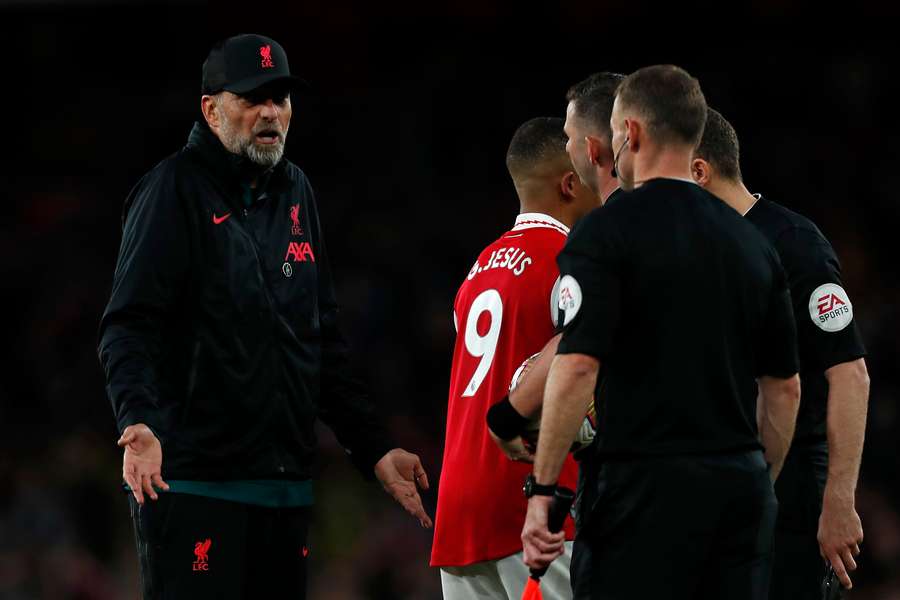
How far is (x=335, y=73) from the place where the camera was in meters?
15.5

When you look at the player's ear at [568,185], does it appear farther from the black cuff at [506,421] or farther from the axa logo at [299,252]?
the black cuff at [506,421]

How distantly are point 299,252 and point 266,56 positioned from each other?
2.07ft

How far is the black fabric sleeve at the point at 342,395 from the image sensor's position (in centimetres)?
468

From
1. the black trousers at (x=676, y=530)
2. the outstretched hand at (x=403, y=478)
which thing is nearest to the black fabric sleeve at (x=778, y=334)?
the black trousers at (x=676, y=530)

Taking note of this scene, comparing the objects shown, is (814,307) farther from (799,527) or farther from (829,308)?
(799,527)

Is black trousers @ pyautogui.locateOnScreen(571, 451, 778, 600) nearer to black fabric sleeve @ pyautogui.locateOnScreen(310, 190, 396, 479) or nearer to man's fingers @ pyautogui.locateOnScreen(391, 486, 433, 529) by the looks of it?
man's fingers @ pyautogui.locateOnScreen(391, 486, 433, 529)

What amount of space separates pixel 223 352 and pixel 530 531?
3.93ft

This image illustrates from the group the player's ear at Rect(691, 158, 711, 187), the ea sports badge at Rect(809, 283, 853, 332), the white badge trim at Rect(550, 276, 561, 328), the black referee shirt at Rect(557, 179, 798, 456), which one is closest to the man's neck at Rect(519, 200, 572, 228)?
the white badge trim at Rect(550, 276, 561, 328)

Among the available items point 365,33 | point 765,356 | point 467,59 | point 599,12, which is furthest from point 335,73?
point 765,356

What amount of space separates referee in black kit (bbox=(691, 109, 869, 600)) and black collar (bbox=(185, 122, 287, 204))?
139 cm

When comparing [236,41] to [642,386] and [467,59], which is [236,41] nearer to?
[642,386]

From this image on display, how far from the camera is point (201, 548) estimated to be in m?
4.16

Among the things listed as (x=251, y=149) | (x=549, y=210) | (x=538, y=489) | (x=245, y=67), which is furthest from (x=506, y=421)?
(x=245, y=67)

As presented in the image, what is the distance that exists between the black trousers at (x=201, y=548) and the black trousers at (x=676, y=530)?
3.74 feet
